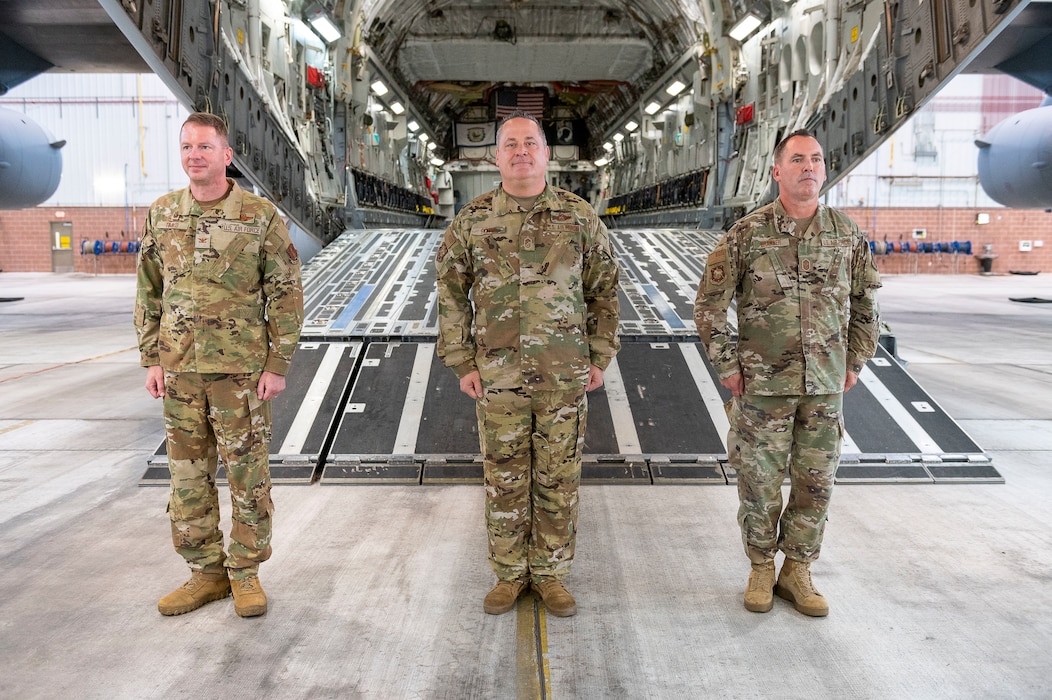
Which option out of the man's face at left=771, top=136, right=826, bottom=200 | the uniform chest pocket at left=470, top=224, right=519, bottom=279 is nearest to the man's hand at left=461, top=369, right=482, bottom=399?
the uniform chest pocket at left=470, top=224, right=519, bottom=279

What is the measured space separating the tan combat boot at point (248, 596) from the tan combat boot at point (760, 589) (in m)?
1.90

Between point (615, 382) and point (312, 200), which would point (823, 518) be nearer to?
point (615, 382)

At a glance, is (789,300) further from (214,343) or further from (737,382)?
(214,343)

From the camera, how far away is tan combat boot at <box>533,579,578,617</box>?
284 cm

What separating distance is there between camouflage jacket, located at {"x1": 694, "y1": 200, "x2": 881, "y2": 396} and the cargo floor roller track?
1.62 metres

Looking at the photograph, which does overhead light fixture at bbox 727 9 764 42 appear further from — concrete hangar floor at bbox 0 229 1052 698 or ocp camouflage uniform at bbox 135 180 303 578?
ocp camouflage uniform at bbox 135 180 303 578

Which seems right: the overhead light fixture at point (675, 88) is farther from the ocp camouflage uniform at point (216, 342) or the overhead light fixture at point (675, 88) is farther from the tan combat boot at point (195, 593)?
the tan combat boot at point (195, 593)

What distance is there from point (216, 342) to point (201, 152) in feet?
2.36

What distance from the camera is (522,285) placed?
2.87m

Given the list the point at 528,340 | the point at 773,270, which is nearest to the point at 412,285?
the point at 528,340

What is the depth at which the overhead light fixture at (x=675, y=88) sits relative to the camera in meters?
17.1

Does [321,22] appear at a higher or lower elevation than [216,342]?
higher

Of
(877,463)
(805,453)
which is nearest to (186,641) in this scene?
(805,453)

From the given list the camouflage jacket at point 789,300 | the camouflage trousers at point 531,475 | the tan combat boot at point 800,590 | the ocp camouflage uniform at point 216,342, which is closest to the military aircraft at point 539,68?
the ocp camouflage uniform at point 216,342
